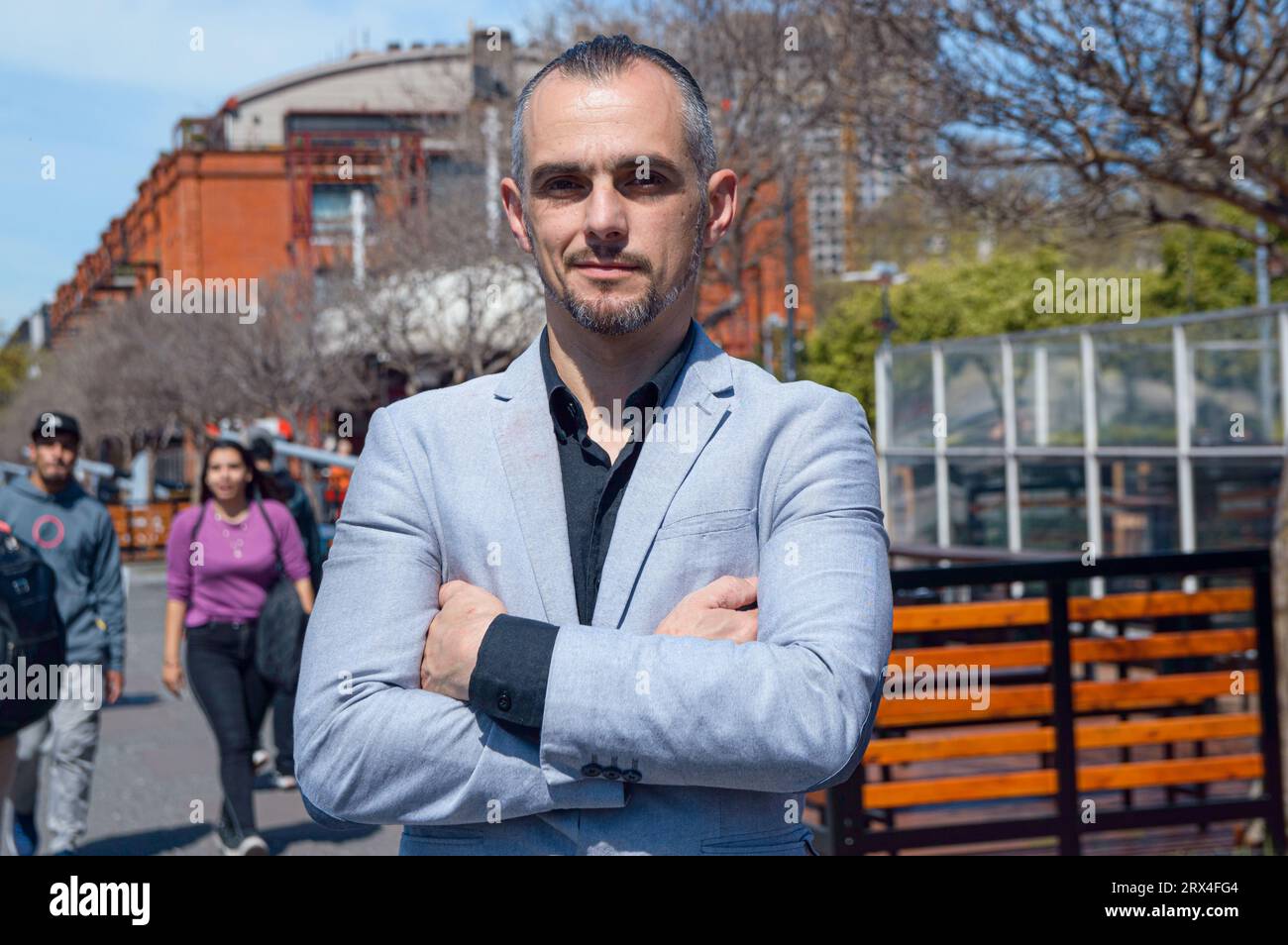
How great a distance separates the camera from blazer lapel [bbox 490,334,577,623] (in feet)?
6.40


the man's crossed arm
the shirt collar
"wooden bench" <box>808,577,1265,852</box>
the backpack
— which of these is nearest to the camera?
the man's crossed arm

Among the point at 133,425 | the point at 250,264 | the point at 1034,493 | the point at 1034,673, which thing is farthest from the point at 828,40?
the point at 250,264

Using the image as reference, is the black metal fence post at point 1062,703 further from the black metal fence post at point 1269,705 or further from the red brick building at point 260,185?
the red brick building at point 260,185

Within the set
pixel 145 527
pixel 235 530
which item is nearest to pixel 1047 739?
pixel 235 530

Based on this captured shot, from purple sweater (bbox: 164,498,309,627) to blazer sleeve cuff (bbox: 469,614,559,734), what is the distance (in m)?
6.04

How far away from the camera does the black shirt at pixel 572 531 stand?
5.94 feet

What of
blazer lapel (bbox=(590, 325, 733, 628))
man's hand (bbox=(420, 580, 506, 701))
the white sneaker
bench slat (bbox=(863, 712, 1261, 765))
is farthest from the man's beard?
the white sneaker

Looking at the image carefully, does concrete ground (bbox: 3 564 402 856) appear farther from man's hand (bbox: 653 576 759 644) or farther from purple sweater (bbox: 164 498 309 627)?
man's hand (bbox: 653 576 759 644)

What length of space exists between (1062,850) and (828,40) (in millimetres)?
5815

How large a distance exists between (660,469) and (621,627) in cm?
20

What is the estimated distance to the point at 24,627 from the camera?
228 inches

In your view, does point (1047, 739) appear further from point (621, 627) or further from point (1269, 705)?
point (621, 627)

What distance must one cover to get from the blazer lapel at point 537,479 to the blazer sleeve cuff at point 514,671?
115 mm

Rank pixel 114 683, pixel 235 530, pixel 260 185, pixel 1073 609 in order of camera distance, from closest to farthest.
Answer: pixel 1073 609 < pixel 114 683 < pixel 235 530 < pixel 260 185
